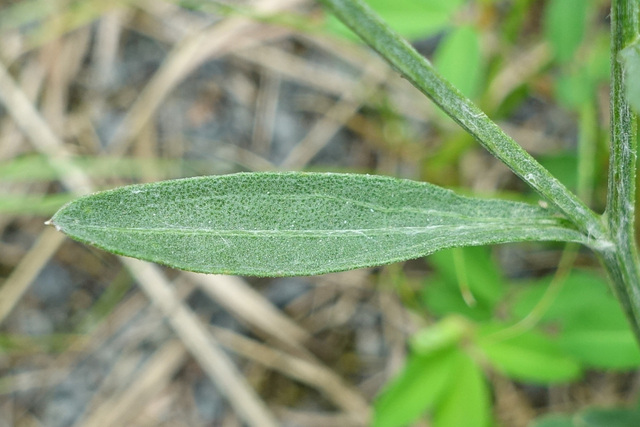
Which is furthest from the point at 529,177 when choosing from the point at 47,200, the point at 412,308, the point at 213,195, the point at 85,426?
the point at 85,426

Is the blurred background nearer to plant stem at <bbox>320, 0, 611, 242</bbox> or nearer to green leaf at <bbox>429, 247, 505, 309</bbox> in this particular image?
green leaf at <bbox>429, 247, 505, 309</bbox>

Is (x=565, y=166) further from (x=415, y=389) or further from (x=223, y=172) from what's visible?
(x=223, y=172)

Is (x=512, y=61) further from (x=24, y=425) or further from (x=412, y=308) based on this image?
(x=24, y=425)

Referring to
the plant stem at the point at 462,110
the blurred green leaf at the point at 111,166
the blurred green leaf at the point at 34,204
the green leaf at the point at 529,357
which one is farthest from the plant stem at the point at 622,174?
the blurred green leaf at the point at 111,166

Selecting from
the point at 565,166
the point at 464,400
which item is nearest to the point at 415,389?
the point at 464,400

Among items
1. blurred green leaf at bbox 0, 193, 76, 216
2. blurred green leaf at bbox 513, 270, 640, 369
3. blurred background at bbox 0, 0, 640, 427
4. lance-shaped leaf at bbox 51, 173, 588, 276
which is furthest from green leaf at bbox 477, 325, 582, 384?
blurred green leaf at bbox 0, 193, 76, 216
